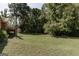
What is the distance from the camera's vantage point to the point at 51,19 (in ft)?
21.3

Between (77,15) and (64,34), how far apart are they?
31 centimetres

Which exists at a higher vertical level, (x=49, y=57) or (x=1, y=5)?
(x=1, y=5)

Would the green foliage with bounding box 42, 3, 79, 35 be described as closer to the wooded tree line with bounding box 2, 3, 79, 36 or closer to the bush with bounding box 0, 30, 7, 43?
the wooded tree line with bounding box 2, 3, 79, 36

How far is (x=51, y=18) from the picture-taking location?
6.48m

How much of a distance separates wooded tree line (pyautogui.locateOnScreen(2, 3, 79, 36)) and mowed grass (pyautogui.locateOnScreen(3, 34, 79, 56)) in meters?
0.08

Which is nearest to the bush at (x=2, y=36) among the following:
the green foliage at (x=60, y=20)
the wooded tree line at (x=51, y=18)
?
the wooded tree line at (x=51, y=18)

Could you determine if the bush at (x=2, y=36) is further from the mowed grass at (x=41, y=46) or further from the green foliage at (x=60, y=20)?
the green foliage at (x=60, y=20)

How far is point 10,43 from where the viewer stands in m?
6.46

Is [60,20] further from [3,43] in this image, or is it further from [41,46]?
[3,43]

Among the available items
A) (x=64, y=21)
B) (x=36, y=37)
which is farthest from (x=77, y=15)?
(x=36, y=37)

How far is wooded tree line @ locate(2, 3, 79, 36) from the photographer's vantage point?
254 inches

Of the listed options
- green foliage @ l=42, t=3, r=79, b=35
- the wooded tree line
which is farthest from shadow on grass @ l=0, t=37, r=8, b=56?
green foliage @ l=42, t=3, r=79, b=35

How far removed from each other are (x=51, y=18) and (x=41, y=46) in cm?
40

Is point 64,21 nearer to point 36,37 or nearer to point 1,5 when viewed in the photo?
point 36,37
